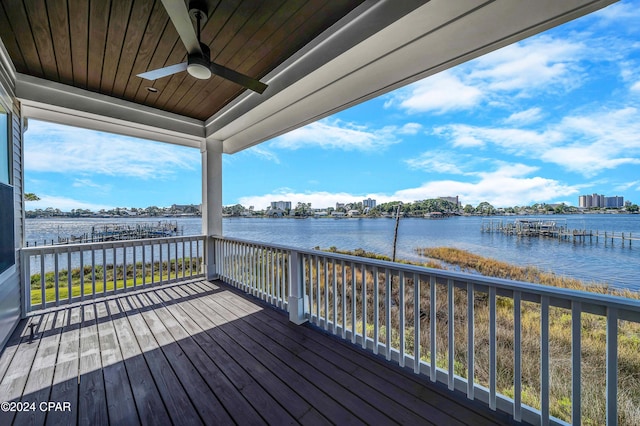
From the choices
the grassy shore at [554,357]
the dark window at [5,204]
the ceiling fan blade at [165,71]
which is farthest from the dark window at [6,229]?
the grassy shore at [554,357]

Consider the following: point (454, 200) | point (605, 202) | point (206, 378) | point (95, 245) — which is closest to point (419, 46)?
point (206, 378)

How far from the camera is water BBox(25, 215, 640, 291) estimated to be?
8180 mm

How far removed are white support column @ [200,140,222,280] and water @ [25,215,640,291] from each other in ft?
1.91

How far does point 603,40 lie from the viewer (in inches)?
210

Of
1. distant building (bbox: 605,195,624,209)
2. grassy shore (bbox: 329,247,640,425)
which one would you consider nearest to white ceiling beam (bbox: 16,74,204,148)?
grassy shore (bbox: 329,247,640,425)

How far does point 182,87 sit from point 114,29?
1081 mm

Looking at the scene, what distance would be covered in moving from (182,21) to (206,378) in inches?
99.3

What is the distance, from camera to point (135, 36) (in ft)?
7.35

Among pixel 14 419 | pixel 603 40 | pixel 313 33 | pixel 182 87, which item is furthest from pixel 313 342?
pixel 603 40

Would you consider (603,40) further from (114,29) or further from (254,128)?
(114,29)

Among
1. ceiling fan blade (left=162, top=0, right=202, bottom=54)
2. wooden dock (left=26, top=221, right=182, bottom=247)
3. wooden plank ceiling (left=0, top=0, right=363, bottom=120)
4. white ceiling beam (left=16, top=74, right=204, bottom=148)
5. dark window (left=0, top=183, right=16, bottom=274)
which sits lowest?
wooden dock (left=26, top=221, right=182, bottom=247)

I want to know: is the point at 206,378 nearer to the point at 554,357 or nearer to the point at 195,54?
the point at 195,54

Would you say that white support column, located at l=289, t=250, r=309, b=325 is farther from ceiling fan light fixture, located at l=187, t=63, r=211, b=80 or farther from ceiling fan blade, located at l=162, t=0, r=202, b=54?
ceiling fan blade, located at l=162, t=0, r=202, b=54

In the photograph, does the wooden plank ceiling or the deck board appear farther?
the wooden plank ceiling
